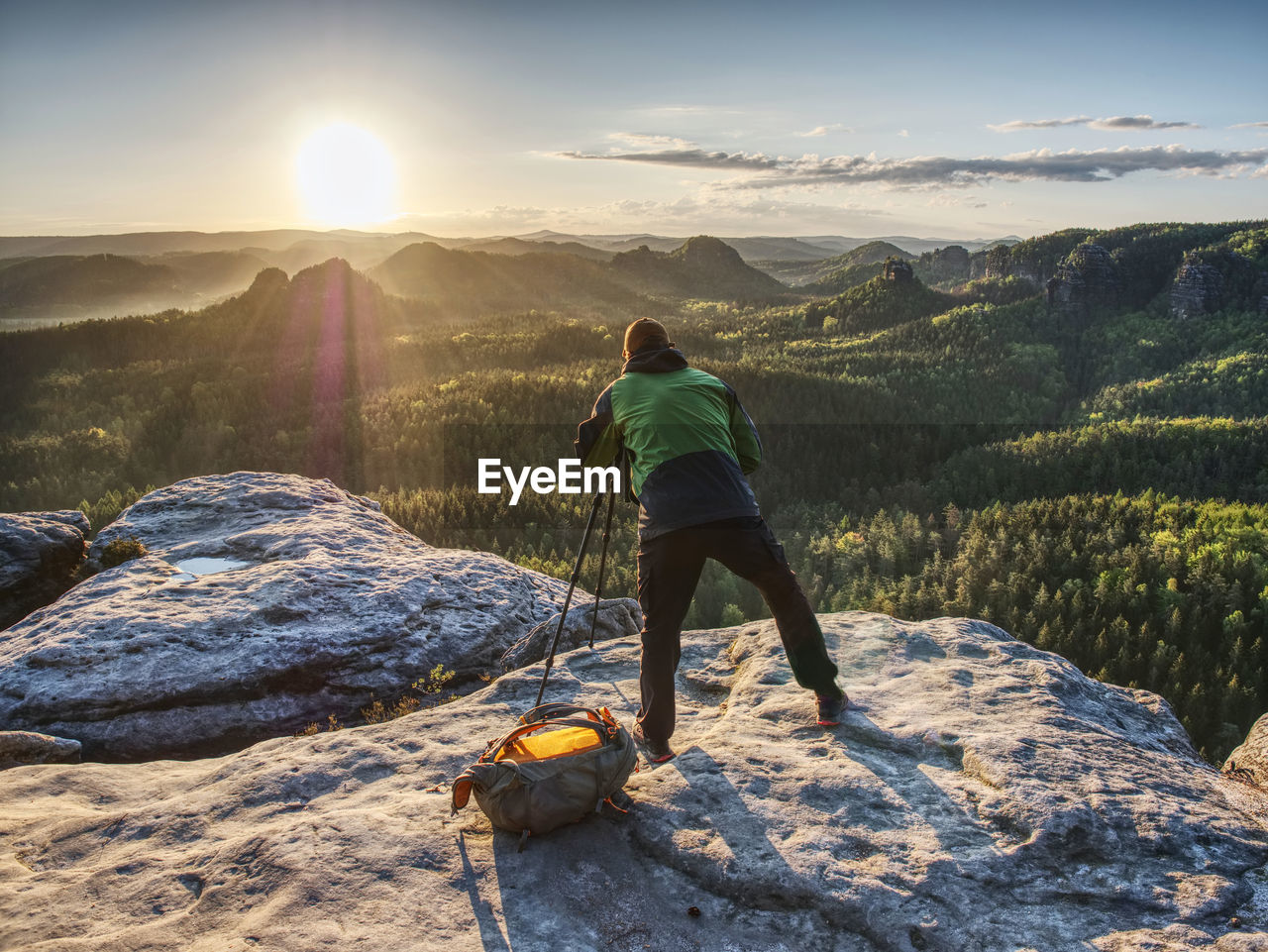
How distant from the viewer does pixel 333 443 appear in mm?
43750

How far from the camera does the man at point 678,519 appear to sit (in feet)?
19.7

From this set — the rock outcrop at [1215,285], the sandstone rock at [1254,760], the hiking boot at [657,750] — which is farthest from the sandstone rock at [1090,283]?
the hiking boot at [657,750]

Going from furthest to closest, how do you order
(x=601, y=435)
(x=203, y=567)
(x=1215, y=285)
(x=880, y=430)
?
(x=1215, y=285), (x=880, y=430), (x=203, y=567), (x=601, y=435)

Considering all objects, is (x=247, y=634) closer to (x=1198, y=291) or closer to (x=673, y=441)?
(x=673, y=441)

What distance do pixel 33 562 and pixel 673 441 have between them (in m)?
12.2

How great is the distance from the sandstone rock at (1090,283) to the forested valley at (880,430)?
403mm

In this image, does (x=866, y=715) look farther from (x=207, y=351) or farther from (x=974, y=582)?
(x=207, y=351)

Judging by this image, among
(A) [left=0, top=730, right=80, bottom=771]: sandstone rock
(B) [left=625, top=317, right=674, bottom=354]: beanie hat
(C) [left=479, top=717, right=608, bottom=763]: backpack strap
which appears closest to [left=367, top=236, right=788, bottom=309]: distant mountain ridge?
(A) [left=0, top=730, right=80, bottom=771]: sandstone rock

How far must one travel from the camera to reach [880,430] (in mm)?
53969

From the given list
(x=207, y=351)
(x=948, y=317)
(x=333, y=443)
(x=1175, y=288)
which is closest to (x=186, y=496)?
(x=333, y=443)

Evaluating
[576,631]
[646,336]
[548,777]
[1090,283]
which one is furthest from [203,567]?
[1090,283]

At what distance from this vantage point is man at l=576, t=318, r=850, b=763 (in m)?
5.99

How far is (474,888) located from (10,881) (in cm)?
314

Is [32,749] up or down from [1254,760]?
down
